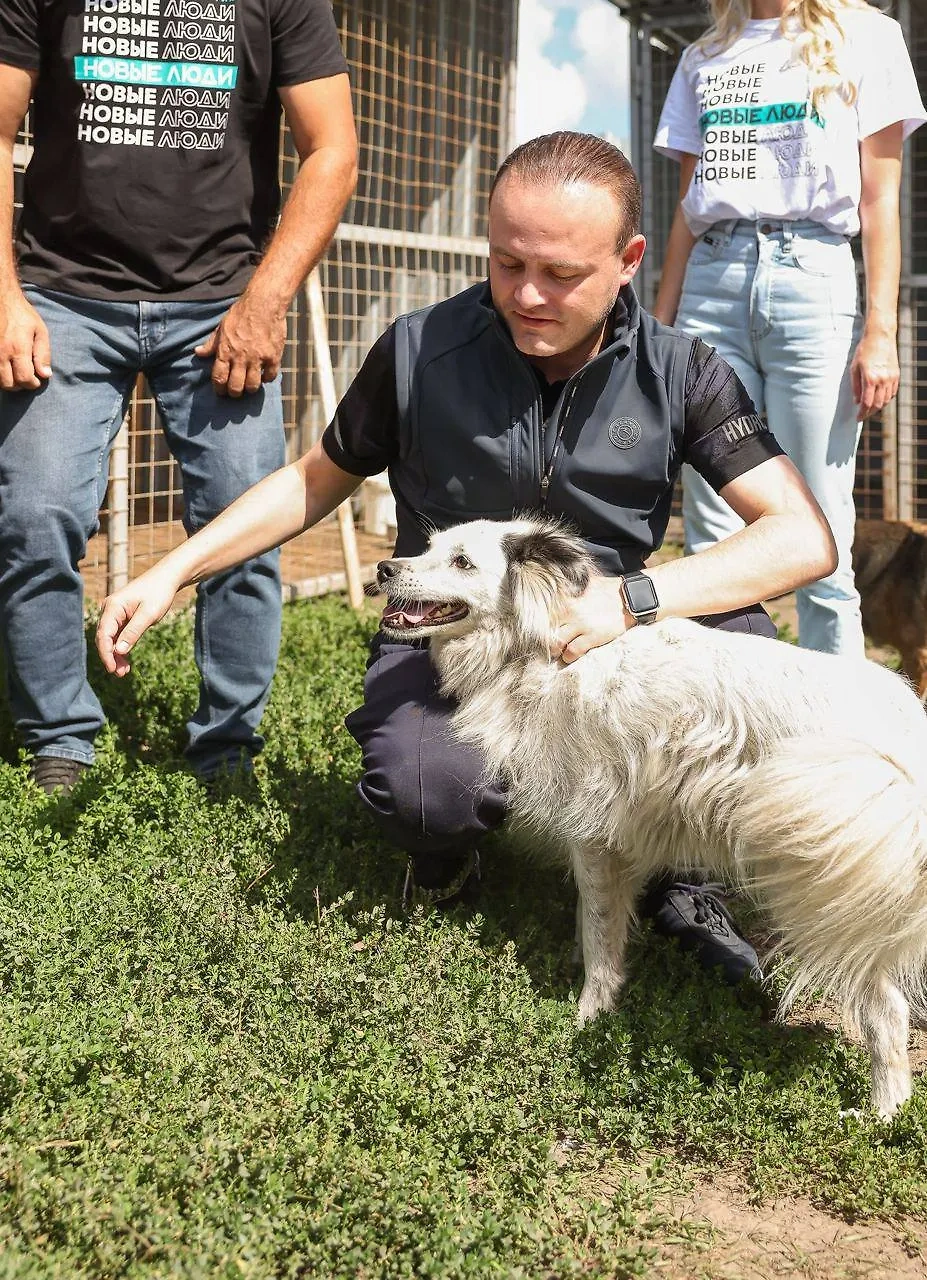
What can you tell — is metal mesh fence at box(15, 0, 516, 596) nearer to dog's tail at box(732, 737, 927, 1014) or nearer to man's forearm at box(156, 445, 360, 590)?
man's forearm at box(156, 445, 360, 590)

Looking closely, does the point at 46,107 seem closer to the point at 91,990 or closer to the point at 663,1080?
the point at 91,990

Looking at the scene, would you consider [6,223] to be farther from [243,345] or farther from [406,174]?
[406,174]

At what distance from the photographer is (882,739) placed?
243 cm

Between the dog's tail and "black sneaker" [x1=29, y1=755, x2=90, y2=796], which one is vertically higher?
the dog's tail

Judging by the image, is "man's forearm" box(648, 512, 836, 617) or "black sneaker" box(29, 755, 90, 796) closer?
"man's forearm" box(648, 512, 836, 617)

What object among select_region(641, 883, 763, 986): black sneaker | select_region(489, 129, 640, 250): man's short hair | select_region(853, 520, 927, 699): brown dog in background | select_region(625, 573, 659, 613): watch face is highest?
select_region(489, 129, 640, 250): man's short hair

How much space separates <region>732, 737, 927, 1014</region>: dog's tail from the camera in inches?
90.8

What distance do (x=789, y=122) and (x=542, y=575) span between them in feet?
6.42

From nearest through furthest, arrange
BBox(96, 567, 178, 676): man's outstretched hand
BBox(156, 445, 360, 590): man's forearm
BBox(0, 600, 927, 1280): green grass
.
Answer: BBox(0, 600, 927, 1280): green grass, BBox(96, 567, 178, 676): man's outstretched hand, BBox(156, 445, 360, 590): man's forearm

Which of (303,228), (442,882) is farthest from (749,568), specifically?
(303,228)

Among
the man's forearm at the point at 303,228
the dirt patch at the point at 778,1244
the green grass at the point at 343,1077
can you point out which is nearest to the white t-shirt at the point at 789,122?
the man's forearm at the point at 303,228

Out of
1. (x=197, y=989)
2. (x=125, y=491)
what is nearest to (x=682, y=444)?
(x=197, y=989)

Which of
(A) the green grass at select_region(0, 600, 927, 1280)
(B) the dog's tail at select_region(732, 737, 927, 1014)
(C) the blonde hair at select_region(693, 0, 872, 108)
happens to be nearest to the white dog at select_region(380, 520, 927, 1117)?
(B) the dog's tail at select_region(732, 737, 927, 1014)

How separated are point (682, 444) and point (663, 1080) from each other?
1421 millimetres
